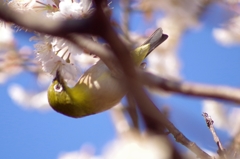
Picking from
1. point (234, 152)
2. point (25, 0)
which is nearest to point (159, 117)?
point (234, 152)

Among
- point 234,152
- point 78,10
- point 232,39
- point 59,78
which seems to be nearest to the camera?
point 234,152

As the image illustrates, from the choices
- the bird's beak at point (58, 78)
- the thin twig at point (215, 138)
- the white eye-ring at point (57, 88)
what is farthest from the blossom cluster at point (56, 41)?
the thin twig at point (215, 138)

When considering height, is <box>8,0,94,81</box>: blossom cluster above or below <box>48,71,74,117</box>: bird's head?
above

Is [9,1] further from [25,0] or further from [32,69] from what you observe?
[32,69]

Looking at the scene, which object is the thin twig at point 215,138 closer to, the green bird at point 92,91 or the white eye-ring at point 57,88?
the green bird at point 92,91

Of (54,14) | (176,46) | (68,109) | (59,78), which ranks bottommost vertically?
(176,46)

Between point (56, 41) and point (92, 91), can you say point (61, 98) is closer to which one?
point (92, 91)

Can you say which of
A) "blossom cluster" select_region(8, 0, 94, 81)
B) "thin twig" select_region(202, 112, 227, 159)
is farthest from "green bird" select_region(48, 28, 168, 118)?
"thin twig" select_region(202, 112, 227, 159)

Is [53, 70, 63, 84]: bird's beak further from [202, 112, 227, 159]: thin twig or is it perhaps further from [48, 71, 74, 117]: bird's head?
[202, 112, 227, 159]: thin twig

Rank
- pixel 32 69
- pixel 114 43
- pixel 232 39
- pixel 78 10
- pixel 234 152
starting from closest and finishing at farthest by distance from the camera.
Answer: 1. pixel 114 43
2. pixel 234 152
3. pixel 78 10
4. pixel 32 69
5. pixel 232 39
